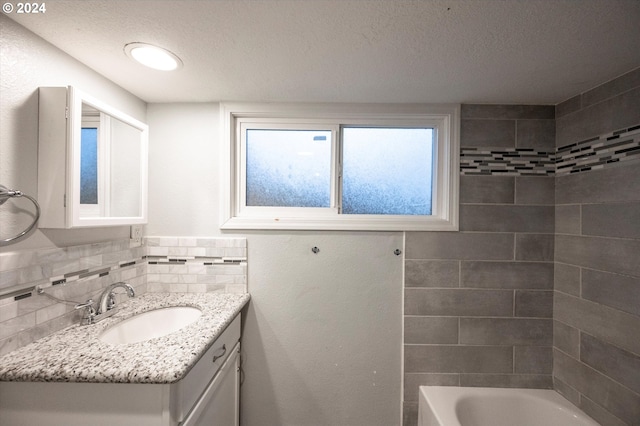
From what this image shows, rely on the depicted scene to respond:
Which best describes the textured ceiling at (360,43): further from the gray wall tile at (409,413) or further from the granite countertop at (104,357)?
the gray wall tile at (409,413)

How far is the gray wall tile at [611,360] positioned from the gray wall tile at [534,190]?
0.77 meters

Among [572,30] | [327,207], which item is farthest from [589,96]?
[327,207]

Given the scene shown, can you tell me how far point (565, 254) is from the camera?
58.5 inches

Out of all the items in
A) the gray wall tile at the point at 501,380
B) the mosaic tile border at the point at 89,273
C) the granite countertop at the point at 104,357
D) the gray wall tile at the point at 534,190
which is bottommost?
the gray wall tile at the point at 501,380

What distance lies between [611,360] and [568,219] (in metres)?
0.73

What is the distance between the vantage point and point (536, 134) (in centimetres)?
156

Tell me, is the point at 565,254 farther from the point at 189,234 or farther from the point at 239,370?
the point at 189,234

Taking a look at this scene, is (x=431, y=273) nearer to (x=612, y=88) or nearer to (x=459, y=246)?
(x=459, y=246)

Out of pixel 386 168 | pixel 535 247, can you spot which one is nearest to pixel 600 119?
pixel 535 247

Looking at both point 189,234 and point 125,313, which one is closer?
point 125,313

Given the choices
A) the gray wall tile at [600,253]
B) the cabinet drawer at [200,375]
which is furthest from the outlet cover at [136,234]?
the gray wall tile at [600,253]

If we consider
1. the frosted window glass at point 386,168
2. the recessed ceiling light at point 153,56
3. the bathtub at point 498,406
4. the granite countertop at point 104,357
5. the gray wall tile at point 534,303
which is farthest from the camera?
the frosted window glass at point 386,168

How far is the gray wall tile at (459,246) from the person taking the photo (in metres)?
1.56

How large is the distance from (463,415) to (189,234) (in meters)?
1.94
